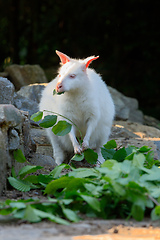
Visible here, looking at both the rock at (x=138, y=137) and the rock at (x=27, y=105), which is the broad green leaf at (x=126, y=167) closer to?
the rock at (x=138, y=137)

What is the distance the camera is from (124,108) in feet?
29.3

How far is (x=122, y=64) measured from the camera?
13.4 m

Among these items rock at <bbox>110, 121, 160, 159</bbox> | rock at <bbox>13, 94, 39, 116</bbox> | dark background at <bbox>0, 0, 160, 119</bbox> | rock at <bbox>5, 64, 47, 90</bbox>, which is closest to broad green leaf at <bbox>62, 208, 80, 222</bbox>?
rock at <bbox>110, 121, 160, 159</bbox>

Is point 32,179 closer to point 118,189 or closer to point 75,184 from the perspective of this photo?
point 75,184

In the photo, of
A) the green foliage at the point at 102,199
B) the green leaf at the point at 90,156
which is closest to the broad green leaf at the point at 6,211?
the green foliage at the point at 102,199

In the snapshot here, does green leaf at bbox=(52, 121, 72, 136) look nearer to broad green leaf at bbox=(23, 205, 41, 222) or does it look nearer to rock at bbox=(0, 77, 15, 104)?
rock at bbox=(0, 77, 15, 104)

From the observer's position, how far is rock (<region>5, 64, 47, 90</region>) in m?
9.43

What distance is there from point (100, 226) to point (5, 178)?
116cm

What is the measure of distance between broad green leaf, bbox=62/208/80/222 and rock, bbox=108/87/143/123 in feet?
19.9

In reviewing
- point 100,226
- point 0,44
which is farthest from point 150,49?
point 100,226

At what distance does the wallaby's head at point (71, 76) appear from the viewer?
438 centimetres

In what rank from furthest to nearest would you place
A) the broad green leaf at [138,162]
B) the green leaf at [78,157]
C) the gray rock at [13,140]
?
the green leaf at [78,157], the gray rock at [13,140], the broad green leaf at [138,162]

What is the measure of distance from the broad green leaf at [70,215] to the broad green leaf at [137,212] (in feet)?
1.24

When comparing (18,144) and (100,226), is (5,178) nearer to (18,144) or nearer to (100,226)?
(18,144)
